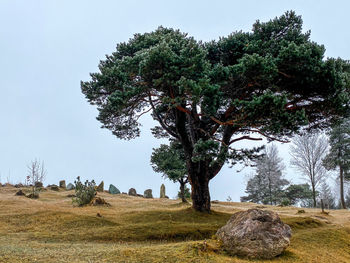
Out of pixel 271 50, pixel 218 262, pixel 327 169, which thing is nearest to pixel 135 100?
pixel 271 50

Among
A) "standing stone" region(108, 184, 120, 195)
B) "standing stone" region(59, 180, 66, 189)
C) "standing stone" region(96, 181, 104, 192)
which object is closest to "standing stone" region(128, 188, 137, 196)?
"standing stone" region(108, 184, 120, 195)

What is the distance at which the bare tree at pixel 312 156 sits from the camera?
29.6 metres

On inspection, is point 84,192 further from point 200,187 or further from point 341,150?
point 341,150

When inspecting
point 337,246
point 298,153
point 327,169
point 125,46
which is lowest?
point 337,246

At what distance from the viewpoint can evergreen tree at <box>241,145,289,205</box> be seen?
107 ft

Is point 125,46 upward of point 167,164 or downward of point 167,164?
upward

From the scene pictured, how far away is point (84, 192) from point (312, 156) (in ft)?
88.6

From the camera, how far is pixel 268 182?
33.7m

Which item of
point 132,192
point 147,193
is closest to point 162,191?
point 147,193

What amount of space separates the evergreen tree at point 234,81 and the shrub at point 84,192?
594 centimetres

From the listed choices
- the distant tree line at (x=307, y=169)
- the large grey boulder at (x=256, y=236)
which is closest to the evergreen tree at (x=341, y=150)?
the distant tree line at (x=307, y=169)

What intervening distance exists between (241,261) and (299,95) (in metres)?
7.36

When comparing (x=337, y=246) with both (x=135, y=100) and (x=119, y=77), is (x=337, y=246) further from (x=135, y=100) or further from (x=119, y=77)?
(x=119, y=77)

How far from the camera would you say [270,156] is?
34.8m
